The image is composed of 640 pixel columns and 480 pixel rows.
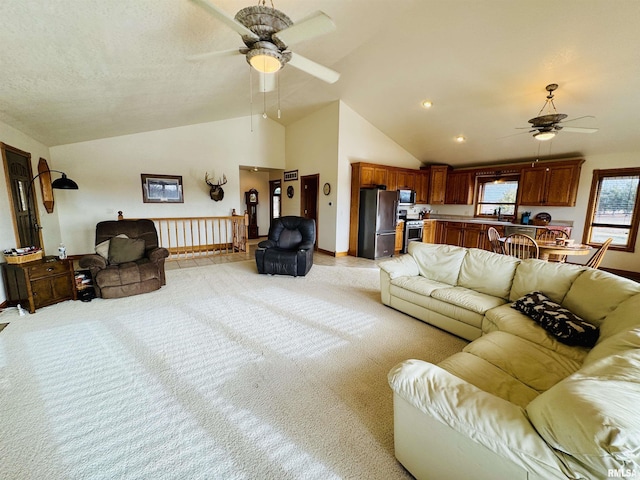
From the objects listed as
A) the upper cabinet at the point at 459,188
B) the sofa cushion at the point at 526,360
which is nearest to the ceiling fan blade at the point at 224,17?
the sofa cushion at the point at 526,360

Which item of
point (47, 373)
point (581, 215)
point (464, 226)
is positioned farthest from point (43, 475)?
point (581, 215)

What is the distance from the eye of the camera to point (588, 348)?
5.86 feet

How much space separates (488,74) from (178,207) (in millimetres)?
6751

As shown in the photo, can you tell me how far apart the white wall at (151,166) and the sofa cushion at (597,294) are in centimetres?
682

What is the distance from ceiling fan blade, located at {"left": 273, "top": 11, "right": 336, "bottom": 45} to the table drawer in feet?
12.3

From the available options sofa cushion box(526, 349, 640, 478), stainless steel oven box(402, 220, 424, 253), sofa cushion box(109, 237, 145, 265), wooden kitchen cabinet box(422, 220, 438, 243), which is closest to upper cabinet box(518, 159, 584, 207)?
wooden kitchen cabinet box(422, 220, 438, 243)

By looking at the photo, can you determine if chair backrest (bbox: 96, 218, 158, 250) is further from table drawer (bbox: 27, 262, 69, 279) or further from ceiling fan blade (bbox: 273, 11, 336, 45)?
ceiling fan blade (bbox: 273, 11, 336, 45)

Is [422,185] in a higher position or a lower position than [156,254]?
higher

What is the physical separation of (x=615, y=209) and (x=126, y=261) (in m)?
8.77

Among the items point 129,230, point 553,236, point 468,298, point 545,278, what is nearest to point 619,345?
point 545,278

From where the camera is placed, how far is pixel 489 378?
1507 mm

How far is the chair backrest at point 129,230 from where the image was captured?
4.12 m

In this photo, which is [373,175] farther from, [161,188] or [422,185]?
[161,188]

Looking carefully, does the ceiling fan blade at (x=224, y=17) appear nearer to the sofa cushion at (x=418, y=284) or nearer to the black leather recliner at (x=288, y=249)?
the sofa cushion at (x=418, y=284)
